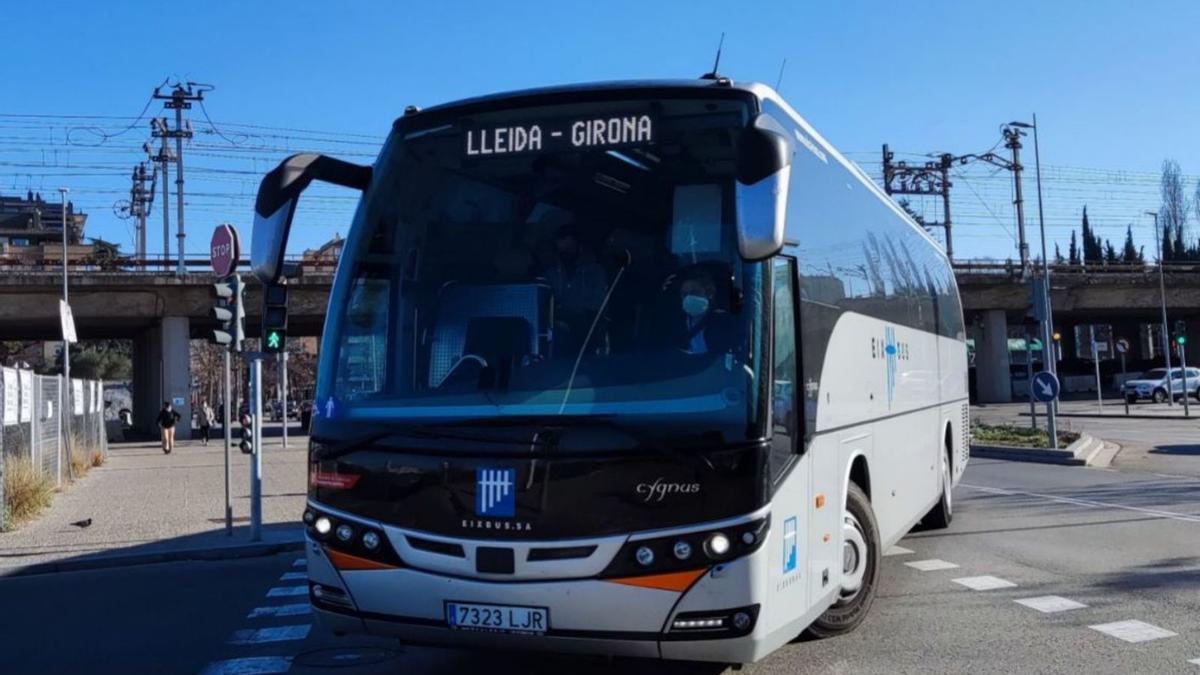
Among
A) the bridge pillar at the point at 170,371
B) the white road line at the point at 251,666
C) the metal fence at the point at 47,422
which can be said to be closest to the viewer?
the white road line at the point at 251,666

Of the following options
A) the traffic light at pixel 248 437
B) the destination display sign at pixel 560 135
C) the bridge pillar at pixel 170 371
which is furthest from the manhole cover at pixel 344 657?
the bridge pillar at pixel 170 371

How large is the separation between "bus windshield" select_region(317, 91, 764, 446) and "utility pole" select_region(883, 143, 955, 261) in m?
50.2

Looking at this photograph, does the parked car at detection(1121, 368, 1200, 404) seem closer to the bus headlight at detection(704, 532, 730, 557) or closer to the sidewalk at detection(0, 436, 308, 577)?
the sidewalk at detection(0, 436, 308, 577)

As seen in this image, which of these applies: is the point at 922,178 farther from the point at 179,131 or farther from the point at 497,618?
the point at 497,618

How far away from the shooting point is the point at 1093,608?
7.79m

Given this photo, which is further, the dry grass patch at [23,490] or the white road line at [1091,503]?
the dry grass patch at [23,490]

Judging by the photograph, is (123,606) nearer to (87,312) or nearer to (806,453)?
(806,453)

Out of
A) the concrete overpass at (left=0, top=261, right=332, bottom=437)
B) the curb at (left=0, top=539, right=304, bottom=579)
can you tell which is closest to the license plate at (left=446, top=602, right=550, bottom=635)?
the curb at (left=0, top=539, right=304, bottom=579)

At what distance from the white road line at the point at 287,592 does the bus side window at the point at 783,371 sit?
5.90 meters

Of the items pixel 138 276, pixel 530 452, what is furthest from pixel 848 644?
pixel 138 276

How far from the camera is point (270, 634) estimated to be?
7.81 meters

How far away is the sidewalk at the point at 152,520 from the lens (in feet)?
39.8

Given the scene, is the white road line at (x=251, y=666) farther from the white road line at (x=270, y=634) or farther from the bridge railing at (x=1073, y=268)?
the bridge railing at (x=1073, y=268)

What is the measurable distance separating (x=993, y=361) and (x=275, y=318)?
50.9 meters
